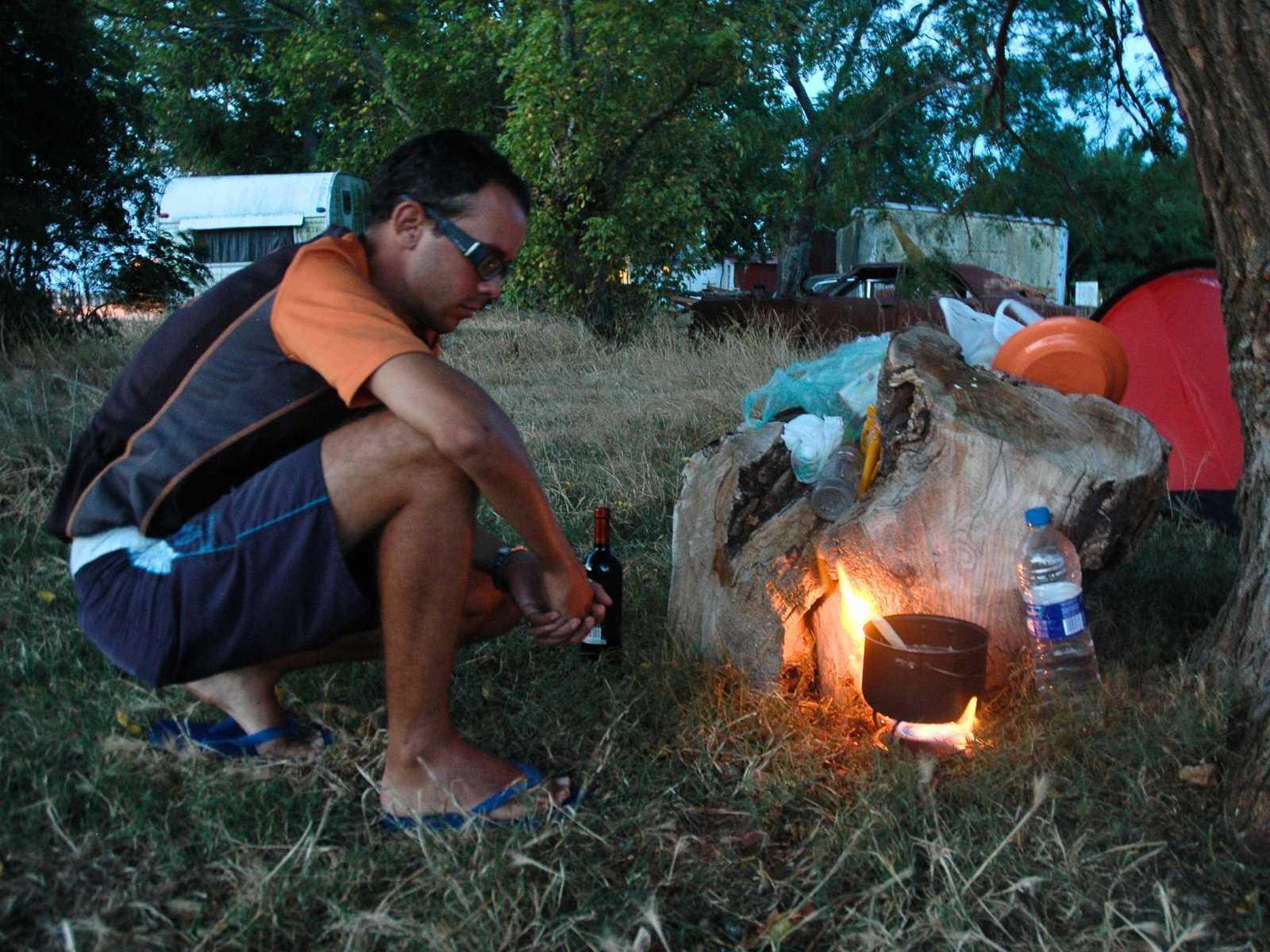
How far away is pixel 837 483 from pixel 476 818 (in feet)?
4.81

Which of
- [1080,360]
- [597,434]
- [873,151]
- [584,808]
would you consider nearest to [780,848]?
[584,808]

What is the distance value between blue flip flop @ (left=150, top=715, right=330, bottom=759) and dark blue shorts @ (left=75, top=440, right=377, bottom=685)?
12.3 inches

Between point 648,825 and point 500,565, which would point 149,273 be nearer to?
point 500,565

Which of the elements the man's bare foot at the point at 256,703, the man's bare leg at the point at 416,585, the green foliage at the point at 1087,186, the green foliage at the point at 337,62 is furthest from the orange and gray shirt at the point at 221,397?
the green foliage at the point at 337,62

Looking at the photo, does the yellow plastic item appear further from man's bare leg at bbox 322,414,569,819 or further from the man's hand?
man's bare leg at bbox 322,414,569,819

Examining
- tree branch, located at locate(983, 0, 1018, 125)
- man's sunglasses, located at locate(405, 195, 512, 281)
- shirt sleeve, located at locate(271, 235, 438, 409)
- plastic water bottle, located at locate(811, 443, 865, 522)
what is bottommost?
plastic water bottle, located at locate(811, 443, 865, 522)

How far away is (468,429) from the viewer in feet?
7.14

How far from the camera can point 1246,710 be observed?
8.50 ft

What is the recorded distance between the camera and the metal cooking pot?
2652 millimetres

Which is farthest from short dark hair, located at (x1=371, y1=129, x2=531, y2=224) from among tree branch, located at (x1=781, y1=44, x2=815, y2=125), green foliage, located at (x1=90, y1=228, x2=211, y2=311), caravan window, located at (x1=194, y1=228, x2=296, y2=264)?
caravan window, located at (x1=194, y1=228, x2=296, y2=264)

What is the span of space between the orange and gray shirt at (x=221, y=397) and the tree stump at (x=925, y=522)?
1253mm

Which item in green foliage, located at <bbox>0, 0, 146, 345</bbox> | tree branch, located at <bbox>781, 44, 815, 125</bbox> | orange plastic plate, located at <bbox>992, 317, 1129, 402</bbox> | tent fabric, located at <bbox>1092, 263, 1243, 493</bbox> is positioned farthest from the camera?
tree branch, located at <bbox>781, 44, 815, 125</bbox>

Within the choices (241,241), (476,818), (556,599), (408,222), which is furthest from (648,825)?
(241,241)

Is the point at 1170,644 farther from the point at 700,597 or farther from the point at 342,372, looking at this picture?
the point at 342,372
